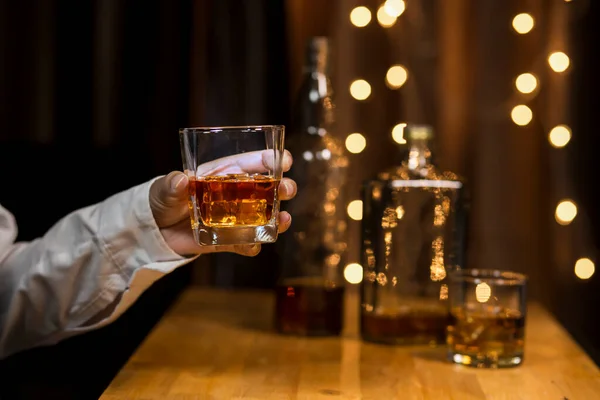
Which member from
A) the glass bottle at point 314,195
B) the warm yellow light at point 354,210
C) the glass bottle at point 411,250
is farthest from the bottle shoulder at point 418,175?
the warm yellow light at point 354,210

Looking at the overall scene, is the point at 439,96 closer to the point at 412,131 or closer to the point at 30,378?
the point at 412,131

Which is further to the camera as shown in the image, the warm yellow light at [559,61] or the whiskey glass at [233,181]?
the warm yellow light at [559,61]

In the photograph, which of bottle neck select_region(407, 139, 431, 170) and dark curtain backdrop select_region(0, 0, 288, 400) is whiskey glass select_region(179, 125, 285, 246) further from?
dark curtain backdrop select_region(0, 0, 288, 400)

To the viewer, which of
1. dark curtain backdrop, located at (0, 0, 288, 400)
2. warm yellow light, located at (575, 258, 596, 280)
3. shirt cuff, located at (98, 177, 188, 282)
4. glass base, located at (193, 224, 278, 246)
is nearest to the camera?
glass base, located at (193, 224, 278, 246)

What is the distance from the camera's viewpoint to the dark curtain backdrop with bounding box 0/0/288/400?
1924mm

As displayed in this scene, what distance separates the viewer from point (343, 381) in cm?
106

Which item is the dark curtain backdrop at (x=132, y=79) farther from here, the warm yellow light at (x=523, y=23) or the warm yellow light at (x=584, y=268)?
the warm yellow light at (x=584, y=268)

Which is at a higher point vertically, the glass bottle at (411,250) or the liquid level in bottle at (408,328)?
the glass bottle at (411,250)

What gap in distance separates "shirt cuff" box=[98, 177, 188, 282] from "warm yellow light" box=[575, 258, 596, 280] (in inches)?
36.2

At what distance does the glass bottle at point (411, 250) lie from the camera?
1.29 m

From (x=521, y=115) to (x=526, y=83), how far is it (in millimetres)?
71

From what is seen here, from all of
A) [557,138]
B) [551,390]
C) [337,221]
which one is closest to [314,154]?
[337,221]

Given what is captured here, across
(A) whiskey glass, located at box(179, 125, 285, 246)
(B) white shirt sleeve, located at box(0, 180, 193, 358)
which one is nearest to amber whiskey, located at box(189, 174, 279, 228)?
(A) whiskey glass, located at box(179, 125, 285, 246)

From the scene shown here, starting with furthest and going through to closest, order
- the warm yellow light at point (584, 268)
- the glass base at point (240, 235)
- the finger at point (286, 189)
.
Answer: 1. the warm yellow light at point (584, 268)
2. the finger at point (286, 189)
3. the glass base at point (240, 235)
